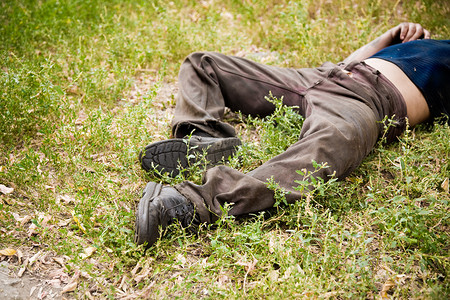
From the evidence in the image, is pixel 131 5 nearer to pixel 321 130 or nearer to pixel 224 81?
pixel 224 81

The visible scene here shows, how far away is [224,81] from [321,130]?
3.64 ft

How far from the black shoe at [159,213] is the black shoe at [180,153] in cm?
34

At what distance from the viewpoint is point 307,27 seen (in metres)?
4.91

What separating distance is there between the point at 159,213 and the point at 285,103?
65.2 inches

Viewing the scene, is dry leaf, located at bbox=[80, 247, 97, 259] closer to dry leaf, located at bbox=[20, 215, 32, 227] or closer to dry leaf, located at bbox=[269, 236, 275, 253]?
dry leaf, located at bbox=[20, 215, 32, 227]

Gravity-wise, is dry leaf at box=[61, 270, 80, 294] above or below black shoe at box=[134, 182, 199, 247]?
below

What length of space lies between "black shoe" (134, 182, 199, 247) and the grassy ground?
9cm

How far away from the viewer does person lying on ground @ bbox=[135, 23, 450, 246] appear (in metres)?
2.58

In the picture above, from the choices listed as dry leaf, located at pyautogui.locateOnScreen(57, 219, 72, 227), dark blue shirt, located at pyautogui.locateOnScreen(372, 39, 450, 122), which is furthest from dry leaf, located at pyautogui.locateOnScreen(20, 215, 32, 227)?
dark blue shirt, located at pyautogui.locateOnScreen(372, 39, 450, 122)

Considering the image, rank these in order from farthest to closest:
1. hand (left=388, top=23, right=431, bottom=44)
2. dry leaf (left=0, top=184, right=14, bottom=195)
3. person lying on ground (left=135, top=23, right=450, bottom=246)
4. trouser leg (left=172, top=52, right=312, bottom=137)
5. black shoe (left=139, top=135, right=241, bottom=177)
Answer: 1. hand (left=388, top=23, right=431, bottom=44)
2. trouser leg (left=172, top=52, right=312, bottom=137)
3. black shoe (left=139, top=135, right=241, bottom=177)
4. dry leaf (left=0, top=184, right=14, bottom=195)
5. person lying on ground (left=135, top=23, right=450, bottom=246)

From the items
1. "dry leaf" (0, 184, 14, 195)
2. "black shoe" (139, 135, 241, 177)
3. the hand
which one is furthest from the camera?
the hand

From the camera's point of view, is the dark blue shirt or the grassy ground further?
the dark blue shirt

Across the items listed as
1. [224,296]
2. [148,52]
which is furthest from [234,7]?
[224,296]

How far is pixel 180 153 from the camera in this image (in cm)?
297
